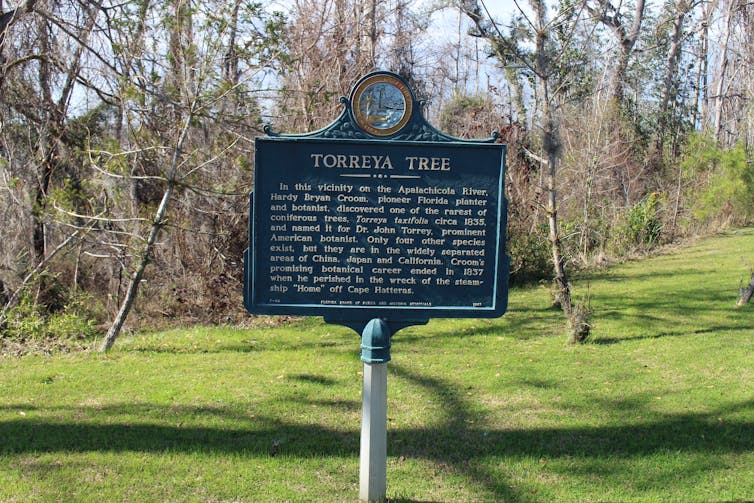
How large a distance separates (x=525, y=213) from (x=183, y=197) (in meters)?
7.26

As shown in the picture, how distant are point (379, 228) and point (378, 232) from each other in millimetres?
25

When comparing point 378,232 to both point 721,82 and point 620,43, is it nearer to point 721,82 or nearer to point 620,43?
point 620,43

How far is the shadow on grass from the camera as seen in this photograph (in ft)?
17.1

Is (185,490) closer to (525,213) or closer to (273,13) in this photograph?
(273,13)

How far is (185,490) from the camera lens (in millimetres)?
4625

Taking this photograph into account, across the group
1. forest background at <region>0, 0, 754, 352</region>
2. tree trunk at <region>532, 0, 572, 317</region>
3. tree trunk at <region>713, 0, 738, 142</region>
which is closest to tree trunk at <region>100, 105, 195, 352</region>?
forest background at <region>0, 0, 754, 352</region>

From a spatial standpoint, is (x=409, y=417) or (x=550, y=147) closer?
(x=409, y=417)

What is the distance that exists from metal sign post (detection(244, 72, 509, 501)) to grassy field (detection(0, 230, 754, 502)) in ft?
3.80

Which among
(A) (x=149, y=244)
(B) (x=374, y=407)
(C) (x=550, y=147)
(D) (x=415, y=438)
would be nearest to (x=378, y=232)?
(B) (x=374, y=407)

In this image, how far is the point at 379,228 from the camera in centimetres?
427

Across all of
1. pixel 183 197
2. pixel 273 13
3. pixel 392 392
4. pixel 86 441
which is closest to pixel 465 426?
pixel 392 392

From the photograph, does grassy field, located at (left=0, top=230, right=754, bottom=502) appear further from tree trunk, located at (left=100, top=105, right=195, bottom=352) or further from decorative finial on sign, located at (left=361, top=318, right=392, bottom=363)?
decorative finial on sign, located at (left=361, top=318, right=392, bottom=363)

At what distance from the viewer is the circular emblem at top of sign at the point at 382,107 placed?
4105 mm

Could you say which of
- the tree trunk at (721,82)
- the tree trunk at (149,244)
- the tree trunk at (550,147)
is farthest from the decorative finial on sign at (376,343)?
the tree trunk at (721,82)
